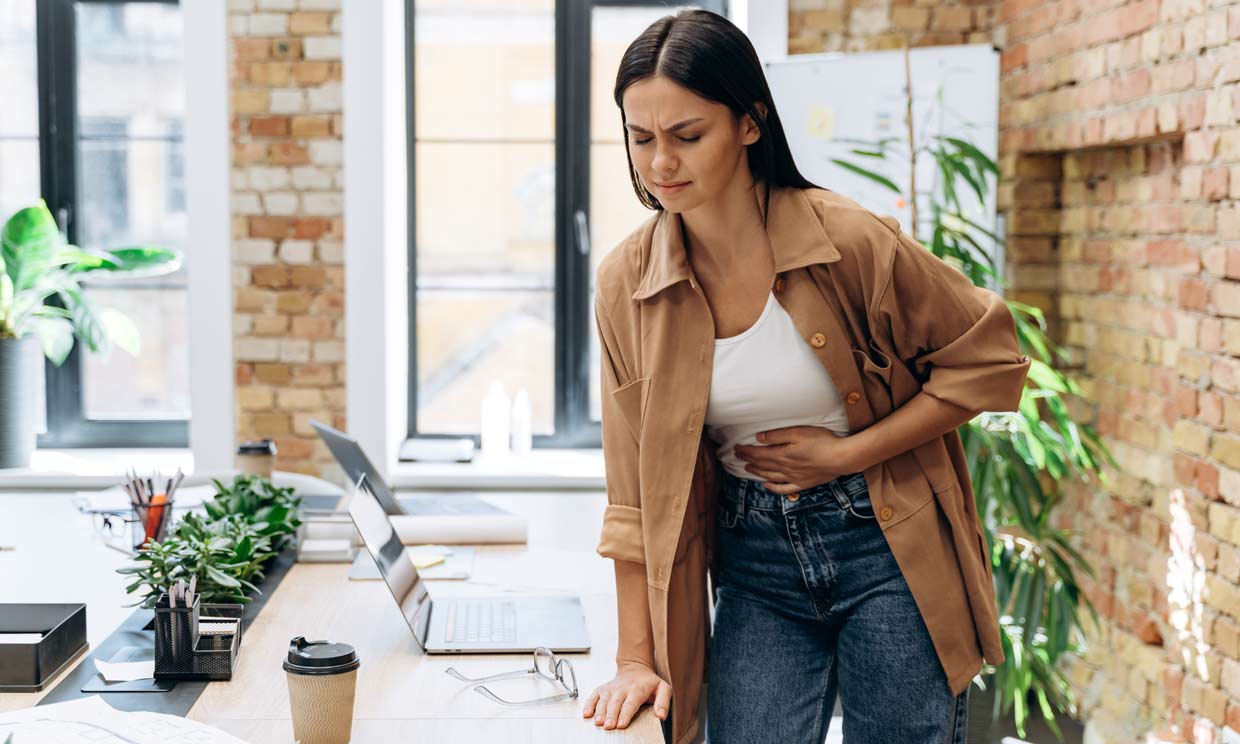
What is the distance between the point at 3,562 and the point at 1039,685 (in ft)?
8.04

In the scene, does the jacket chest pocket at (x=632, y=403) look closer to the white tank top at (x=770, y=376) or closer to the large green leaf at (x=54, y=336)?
the white tank top at (x=770, y=376)

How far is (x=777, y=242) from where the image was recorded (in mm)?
1605

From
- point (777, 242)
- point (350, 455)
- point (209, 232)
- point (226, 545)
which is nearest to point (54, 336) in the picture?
point (209, 232)

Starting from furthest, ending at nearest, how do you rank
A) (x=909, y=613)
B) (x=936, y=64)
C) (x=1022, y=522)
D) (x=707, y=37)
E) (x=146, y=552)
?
(x=936, y=64)
(x=1022, y=522)
(x=146, y=552)
(x=909, y=613)
(x=707, y=37)

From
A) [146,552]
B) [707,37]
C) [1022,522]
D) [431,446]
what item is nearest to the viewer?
[707,37]

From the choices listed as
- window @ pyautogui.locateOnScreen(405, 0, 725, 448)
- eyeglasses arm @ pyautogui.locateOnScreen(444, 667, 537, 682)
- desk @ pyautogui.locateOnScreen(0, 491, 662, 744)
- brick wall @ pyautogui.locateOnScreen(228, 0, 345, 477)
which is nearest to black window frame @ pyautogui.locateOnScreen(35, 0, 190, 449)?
brick wall @ pyautogui.locateOnScreen(228, 0, 345, 477)

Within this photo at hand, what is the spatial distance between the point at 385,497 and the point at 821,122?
1706mm

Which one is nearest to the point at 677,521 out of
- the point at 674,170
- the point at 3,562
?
the point at 674,170

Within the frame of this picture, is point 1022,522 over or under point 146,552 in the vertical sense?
under

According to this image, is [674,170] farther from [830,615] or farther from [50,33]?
[50,33]

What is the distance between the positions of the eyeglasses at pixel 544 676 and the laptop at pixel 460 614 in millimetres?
69

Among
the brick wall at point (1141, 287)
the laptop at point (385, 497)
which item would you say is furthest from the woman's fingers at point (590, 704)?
the brick wall at point (1141, 287)

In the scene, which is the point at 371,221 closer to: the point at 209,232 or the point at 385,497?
the point at 209,232

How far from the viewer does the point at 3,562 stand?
2.18 meters
